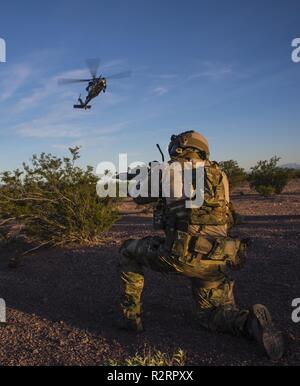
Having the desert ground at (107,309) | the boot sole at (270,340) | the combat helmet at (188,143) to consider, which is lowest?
the desert ground at (107,309)

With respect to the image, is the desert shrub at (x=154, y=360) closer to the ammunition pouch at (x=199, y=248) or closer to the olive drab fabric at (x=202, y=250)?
the olive drab fabric at (x=202, y=250)

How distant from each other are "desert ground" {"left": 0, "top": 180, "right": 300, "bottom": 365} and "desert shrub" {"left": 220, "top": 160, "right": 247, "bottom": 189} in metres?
19.6

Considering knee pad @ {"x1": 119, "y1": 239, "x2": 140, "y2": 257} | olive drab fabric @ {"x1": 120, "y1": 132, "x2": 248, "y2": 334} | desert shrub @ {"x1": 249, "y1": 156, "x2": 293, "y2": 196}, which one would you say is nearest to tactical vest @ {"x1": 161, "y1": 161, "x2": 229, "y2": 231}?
olive drab fabric @ {"x1": 120, "y1": 132, "x2": 248, "y2": 334}

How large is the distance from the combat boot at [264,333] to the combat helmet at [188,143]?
1562 mm

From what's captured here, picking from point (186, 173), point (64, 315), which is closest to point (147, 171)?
point (186, 173)

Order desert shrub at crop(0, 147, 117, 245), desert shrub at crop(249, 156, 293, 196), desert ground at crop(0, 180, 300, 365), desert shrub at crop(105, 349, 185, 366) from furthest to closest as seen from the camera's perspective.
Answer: desert shrub at crop(249, 156, 293, 196) < desert shrub at crop(0, 147, 117, 245) < desert ground at crop(0, 180, 300, 365) < desert shrub at crop(105, 349, 185, 366)

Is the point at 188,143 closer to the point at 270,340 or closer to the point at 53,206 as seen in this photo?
the point at 270,340

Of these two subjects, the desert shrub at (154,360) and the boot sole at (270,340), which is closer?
the desert shrub at (154,360)

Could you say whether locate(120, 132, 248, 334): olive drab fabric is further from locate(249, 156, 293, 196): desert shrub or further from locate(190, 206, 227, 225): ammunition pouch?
locate(249, 156, 293, 196): desert shrub

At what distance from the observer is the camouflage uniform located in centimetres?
420

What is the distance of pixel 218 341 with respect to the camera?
13.2 feet

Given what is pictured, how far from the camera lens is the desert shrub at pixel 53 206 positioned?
9242 millimetres

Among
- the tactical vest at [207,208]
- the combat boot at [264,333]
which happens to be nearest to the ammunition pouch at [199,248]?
the tactical vest at [207,208]
